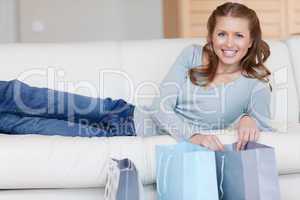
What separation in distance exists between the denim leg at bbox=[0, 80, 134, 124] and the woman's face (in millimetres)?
411

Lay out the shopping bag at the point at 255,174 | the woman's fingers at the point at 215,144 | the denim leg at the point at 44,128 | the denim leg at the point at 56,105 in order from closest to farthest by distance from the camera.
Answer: the shopping bag at the point at 255,174
the woman's fingers at the point at 215,144
the denim leg at the point at 44,128
the denim leg at the point at 56,105

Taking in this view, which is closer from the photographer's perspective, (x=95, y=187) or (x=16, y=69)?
(x=95, y=187)

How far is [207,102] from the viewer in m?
1.52

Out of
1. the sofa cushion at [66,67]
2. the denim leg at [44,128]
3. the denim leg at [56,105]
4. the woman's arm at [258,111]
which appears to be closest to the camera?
the woman's arm at [258,111]

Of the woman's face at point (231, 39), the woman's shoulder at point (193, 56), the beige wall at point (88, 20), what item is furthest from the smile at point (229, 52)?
the beige wall at point (88, 20)

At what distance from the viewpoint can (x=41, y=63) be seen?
6.16ft

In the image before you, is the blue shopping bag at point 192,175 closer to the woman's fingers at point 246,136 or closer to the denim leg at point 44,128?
the woman's fingers at point 246,136

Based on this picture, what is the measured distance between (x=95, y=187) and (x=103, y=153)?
11cm

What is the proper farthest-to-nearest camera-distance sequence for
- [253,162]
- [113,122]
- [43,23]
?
[43,23], [113,122], [253,162]

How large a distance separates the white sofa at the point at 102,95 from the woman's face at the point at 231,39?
0.91 feet

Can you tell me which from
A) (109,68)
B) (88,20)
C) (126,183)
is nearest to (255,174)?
(126,183)

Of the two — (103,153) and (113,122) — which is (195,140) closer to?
(103,153)

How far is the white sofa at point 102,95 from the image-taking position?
127 cm

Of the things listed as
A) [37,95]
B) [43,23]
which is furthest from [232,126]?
[43,23]
